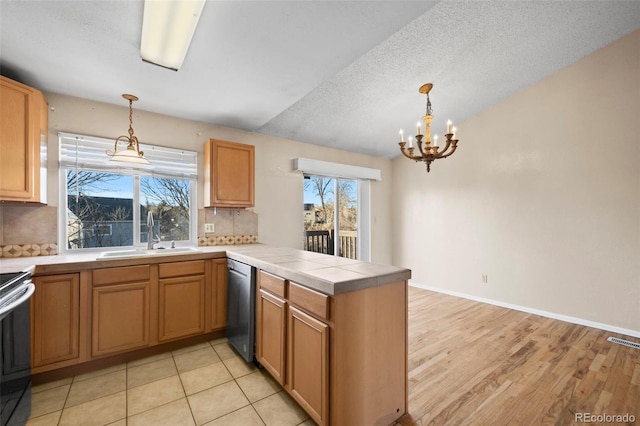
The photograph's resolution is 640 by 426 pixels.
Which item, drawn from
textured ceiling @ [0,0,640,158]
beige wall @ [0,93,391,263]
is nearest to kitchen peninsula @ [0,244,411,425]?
beige wall @ [0,93,391,263]

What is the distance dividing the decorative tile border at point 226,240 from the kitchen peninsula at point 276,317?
1.77 ft

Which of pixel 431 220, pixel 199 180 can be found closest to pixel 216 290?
pixel 199 180

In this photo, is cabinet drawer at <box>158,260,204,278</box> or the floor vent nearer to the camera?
cabinet drawer at <box>158,260,204,278</box>

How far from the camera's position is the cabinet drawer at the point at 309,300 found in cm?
141

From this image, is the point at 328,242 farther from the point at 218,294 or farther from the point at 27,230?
the point at 27,230

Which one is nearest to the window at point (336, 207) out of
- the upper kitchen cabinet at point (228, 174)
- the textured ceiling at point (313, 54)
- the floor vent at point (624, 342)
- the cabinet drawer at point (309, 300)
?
the textured ceiling at point (313, 54)

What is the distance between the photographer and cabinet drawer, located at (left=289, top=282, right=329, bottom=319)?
1.41 m

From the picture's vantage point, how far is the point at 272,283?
6.22ft

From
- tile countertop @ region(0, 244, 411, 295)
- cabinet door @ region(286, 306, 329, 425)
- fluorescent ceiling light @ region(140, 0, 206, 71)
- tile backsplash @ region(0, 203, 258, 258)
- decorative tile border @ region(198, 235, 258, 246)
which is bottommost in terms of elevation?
cabinet door @ region(286, 306, 329, 425)

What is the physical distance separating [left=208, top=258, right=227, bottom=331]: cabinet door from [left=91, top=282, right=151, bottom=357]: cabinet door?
A: 52 centimetres

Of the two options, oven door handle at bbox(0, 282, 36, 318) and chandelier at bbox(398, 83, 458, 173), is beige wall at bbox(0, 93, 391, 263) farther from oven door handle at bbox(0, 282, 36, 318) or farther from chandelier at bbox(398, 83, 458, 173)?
chandelier at bbox(398, 83, 458, 173)

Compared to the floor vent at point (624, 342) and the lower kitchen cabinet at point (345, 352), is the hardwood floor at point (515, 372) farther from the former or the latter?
the lower kitchen cabinet at point (345, 352)

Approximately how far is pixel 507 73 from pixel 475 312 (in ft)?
9.72

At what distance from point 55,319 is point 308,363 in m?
1.93
